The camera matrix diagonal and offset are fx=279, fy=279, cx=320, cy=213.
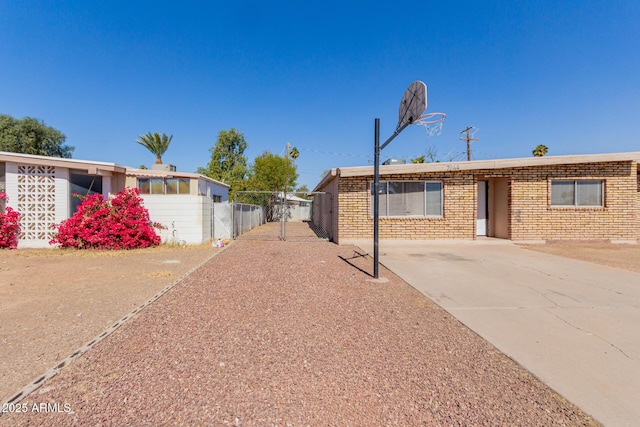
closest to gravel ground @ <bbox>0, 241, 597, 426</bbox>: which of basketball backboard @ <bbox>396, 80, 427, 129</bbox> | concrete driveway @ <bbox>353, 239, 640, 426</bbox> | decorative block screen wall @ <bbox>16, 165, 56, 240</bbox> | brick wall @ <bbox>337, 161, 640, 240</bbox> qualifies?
concrete driveway @ <bbox>353, 239, 640, 426</bbox>

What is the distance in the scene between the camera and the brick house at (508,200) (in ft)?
35.2

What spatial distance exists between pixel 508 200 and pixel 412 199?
383 centimetres

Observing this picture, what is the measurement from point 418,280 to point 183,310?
4505mm

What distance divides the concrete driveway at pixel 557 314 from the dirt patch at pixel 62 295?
4.80 m

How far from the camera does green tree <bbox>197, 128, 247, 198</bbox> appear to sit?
36.5 metres

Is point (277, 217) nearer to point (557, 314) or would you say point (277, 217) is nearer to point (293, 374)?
point (557, 314)

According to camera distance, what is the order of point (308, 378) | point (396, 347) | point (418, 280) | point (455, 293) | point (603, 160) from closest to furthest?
1. point (308, 378)
2. point (396, 347)
3. point (455, 293)
4. point (418, 280)
5. point (603, 160)

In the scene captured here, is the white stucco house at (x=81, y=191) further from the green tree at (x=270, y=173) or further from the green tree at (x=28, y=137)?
the green tree at (x=28, y=137)

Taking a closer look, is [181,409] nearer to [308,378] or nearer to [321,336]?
[308,378]

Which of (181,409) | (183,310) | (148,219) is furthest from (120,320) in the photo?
(148,219)

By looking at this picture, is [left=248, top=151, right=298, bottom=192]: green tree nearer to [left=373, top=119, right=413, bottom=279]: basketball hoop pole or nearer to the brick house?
the brick house

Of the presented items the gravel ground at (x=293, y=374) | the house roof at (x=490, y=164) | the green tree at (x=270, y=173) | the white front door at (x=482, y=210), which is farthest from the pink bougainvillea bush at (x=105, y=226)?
the green tree at (x=270, y=173)

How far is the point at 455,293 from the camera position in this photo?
5082 millimetres

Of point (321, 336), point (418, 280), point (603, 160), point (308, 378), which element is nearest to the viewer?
point (308, 378)
